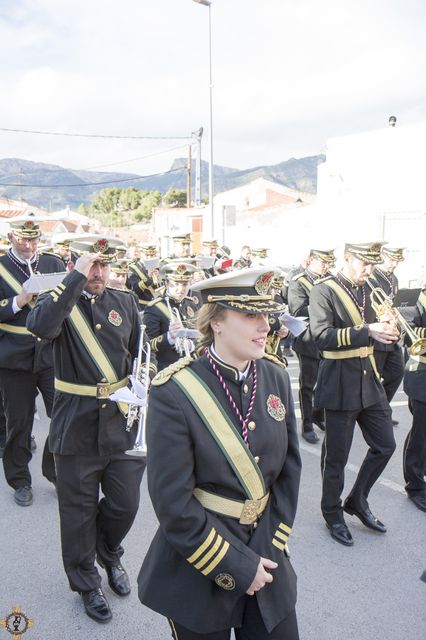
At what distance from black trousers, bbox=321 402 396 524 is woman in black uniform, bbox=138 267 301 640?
2067mm

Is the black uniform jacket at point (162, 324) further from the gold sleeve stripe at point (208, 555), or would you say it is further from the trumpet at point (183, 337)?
the gold sleeve stripe at point (208, 555)

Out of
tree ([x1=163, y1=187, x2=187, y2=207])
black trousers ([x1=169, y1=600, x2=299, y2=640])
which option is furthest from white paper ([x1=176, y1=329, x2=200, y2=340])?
tree ([x1=163, y1=187, x2=187, y2=207])

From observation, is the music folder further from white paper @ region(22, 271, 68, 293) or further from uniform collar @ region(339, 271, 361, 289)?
white paper @ region(22, 271, 68, 293)

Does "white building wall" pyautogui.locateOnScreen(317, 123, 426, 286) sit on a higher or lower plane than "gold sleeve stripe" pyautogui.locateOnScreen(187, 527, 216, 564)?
higher

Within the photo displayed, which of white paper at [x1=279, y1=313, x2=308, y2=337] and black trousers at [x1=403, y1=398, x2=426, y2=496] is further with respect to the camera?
white paper at [x1=279, y1=313, x2=308, y2=337]

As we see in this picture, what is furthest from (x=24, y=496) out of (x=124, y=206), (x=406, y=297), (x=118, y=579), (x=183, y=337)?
(x=124, y=206)

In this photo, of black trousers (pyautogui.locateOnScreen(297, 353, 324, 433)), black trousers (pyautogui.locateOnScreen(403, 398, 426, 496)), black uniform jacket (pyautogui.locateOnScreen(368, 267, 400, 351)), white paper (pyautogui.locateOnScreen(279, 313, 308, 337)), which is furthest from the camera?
black trousers (pyautogui.locateOnScreen(297, 353, 324, 433))

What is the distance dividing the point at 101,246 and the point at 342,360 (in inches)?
82.0

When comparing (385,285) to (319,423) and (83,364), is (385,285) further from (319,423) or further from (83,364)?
(83,364)

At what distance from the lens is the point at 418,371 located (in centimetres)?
494

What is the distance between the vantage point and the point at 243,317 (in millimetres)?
2322

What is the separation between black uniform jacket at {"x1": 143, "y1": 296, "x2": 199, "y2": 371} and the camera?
5.91m

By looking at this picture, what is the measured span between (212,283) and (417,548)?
306cm

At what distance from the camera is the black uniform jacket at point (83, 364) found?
3270 mm
